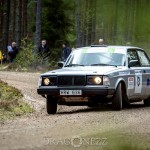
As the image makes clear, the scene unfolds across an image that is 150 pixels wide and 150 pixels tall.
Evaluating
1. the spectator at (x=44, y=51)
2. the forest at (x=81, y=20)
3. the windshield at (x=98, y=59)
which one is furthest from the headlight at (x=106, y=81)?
the spectator at (x=44, y=51)

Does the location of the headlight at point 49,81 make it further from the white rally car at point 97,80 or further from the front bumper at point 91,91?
the front bumper at point 91,91

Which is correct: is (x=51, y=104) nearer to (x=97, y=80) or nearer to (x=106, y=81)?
(x=97, y=80)

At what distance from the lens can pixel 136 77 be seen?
41.2ft

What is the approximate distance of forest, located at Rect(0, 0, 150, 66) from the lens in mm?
3205

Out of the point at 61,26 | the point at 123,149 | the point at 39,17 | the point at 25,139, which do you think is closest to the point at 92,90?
the point at 25,139

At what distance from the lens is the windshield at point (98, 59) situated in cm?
1227

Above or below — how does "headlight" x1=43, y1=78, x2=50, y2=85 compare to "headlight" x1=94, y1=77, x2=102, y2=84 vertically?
below

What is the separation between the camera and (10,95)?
13.7 meters

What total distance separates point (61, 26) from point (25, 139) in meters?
27.4

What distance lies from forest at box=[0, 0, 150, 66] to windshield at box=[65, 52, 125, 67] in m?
0.40

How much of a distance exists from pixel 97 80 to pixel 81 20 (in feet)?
113

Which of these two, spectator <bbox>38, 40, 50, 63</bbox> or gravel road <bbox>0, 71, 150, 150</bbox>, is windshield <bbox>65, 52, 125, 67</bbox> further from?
spectator <bbox>38, 40, 50, 63</bbox>

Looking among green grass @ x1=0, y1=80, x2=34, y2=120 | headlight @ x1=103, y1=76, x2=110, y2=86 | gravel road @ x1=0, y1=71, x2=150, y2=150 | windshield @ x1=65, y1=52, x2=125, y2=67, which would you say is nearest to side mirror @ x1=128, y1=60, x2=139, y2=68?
windshield @ x1=65, y1=52, x2=125, y2=67

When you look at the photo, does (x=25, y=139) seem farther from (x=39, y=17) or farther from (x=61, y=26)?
(x=61, y=26)
